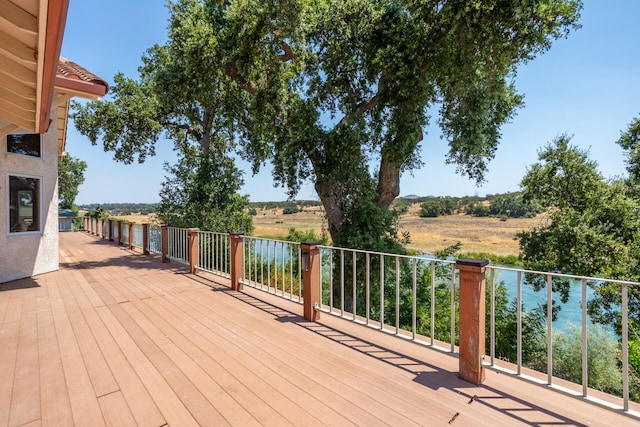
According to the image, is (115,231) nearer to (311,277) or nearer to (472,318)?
(311,277)

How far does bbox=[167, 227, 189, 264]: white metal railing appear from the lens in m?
6.86

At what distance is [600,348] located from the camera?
23.7 ft

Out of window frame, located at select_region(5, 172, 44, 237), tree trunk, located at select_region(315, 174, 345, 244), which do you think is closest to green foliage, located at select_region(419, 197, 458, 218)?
tree trunk, located at select_region(315, 174, 345, 244)

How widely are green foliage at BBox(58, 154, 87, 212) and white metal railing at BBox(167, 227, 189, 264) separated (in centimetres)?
2354

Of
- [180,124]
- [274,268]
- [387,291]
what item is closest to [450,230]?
[387,291]

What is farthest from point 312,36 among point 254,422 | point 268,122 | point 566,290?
point 566,290

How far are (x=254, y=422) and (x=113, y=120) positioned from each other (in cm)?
1340

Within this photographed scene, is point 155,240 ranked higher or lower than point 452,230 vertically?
higher

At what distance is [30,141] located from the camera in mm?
5797

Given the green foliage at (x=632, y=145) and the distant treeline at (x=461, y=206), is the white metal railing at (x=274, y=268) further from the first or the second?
the distant treeline at (x=461, y=206)

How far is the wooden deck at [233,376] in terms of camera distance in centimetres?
186

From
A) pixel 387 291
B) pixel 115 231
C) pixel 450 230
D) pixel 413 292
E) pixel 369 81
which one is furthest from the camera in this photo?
pixel 450 230

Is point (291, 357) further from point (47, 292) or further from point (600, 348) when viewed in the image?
point (600, 348)

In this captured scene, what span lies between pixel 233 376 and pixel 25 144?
6.53 metres
